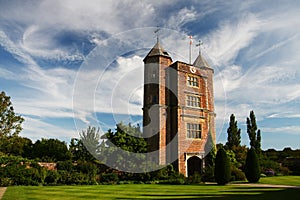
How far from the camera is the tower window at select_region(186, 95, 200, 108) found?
93.1 ft

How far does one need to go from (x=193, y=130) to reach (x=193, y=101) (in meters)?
2.87

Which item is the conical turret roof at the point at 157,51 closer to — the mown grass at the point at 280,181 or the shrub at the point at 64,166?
the shrub at the point at 64,166

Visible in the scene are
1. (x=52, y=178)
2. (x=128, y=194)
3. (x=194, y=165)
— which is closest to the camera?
(x=128, y=194)

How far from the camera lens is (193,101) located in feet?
94.6

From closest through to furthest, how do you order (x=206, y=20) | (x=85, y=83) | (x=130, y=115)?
(x=85, y=83)
(x=206, y=20)
(x=130, y=115)

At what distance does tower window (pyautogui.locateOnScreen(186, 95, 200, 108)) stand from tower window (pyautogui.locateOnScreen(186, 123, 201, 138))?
6.51 feet

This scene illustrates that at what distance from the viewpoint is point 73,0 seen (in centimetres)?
1377

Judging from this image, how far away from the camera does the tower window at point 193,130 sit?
27.8 meters

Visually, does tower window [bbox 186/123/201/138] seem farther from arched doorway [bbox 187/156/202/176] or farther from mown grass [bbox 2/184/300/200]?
mown grass [bbox 2/184/300/200]

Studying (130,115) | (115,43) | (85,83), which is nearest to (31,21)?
(85,83)

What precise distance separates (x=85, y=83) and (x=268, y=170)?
2311 centimetres

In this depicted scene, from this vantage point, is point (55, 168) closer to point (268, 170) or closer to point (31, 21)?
point (31, 21)

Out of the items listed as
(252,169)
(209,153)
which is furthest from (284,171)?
(252,169)

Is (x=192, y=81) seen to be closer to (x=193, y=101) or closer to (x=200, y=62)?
(x=193, y=101)
